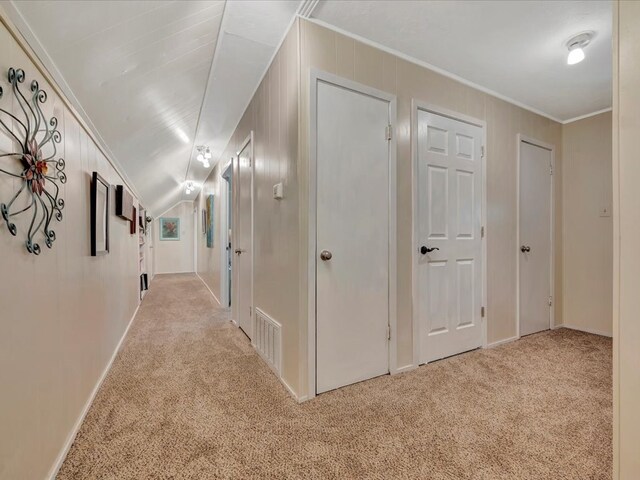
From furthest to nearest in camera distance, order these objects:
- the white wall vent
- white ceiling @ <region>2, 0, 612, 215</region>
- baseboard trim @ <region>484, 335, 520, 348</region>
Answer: baseboard trim @ <region>484, 335, 520, 348</region> < the white wall vent < white ceiling @ <region>2, 0, 612, 215</region>

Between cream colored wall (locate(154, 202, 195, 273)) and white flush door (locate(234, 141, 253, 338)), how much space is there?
6.33m

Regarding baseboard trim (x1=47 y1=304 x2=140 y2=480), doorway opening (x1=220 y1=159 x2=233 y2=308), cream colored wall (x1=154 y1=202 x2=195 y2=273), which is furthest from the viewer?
cream colored wall (x1=154 y1=202 x2=195 y2=273)

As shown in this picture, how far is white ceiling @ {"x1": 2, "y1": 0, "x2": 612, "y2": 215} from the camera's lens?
127cm

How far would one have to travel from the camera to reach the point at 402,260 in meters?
2.06

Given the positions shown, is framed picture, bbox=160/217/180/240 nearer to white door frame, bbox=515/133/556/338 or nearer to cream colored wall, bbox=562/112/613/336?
white door frame, bbox=515/133/556/338

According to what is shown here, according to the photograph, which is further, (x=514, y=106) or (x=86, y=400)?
(x=514, y=106)

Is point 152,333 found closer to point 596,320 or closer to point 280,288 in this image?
point 280,288

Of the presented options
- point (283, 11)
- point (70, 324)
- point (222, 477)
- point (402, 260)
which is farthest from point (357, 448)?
point (283, 11)

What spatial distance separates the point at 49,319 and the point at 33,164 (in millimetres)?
640

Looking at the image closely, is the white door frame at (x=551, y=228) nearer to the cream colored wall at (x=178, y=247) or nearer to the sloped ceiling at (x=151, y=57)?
the sloped ceiling at (x=151, y=57)

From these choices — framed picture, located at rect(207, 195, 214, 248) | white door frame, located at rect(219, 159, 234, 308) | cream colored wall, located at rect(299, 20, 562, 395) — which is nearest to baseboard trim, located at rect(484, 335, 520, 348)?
cream colored wall, located at rect(299, 20, 562, 395)

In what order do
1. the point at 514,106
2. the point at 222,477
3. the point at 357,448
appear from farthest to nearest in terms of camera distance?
the point at 514,106, the point at 357,448, the point at 222,477

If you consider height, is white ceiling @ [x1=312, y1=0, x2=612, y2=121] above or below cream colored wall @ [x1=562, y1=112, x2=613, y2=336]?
above

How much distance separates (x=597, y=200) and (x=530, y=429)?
2792 millimetres
